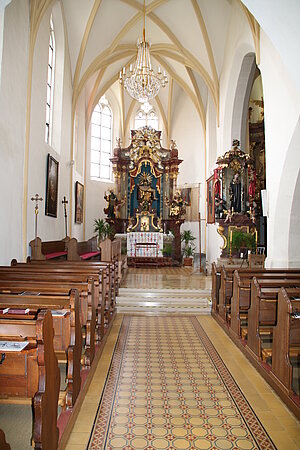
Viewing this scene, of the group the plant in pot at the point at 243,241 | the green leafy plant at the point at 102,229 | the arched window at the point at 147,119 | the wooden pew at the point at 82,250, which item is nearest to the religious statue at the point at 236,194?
the plant in pot at the point at 243,241

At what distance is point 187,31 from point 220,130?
3.81 m

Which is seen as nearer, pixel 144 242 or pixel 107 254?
pixel 107 254

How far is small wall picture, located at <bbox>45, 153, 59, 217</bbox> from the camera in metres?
10.1

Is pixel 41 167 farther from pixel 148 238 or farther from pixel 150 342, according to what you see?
pixel 148 238

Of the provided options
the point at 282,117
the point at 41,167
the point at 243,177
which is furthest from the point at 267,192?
the point at 41,167

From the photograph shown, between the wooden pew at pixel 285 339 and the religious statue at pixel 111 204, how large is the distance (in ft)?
44.6

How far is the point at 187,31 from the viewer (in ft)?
42.9

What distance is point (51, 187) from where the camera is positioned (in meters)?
10.5

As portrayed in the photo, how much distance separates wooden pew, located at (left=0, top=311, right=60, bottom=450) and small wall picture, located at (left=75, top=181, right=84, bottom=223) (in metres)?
12.1

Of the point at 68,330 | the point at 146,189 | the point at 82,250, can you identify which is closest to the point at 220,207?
the point at 82,250

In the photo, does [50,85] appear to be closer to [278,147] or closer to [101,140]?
[101,140]

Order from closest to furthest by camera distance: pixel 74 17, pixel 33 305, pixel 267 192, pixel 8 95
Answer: pixel 33 305, pixel 8 95, pixel 267 192, pixel 74 17

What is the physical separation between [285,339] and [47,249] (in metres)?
7.53

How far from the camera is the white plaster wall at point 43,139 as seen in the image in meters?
8.86
